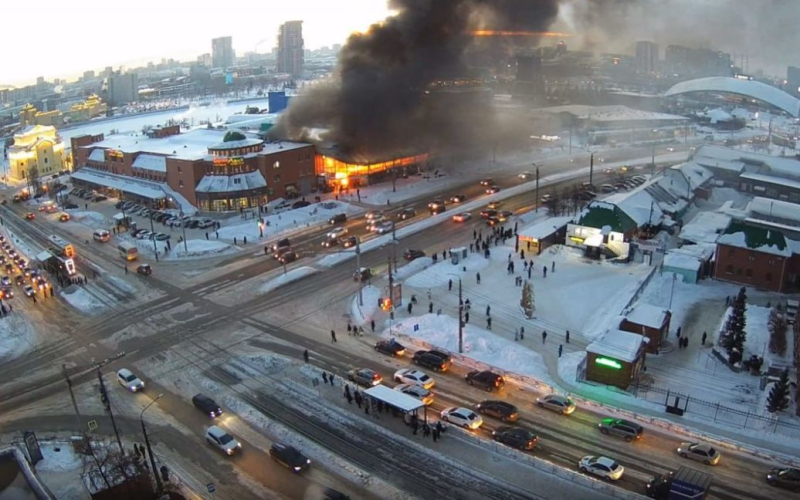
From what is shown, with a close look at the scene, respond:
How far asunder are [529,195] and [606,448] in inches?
1460

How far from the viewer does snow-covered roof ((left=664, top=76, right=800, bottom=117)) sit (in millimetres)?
103000

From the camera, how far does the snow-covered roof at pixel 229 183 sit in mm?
54125

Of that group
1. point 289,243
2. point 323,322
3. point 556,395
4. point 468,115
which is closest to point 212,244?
point 289,243

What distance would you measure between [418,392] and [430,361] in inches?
109

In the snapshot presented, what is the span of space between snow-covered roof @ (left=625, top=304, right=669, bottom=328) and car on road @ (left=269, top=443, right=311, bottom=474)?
15784 mm

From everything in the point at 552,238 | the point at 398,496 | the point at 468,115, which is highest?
the point at 468,115

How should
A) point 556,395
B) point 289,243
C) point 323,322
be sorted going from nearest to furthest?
point 556,395
point 323,322
point 289,243

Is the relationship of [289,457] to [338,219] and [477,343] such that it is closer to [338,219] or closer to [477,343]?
[477,343]

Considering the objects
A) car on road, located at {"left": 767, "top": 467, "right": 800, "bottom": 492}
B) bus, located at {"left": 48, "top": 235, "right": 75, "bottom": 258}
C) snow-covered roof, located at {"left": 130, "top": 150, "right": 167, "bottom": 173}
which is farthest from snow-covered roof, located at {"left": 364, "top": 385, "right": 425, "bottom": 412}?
snow-covered roof, located at {"left": 130, "top": 150, "right": 167, "bottom": 173}

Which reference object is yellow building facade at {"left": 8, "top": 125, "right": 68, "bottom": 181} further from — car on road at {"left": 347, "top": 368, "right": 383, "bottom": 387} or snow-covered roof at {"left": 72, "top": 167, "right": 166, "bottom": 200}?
car on road at {"left": 347, "top": 368, "right": 383, "bottom": 387}

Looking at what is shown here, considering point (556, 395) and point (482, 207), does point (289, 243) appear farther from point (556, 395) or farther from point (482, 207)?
point (556, 395)

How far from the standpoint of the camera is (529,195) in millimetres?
56125

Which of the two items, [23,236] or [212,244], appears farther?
[23,236]

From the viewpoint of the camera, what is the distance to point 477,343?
2836 cm
